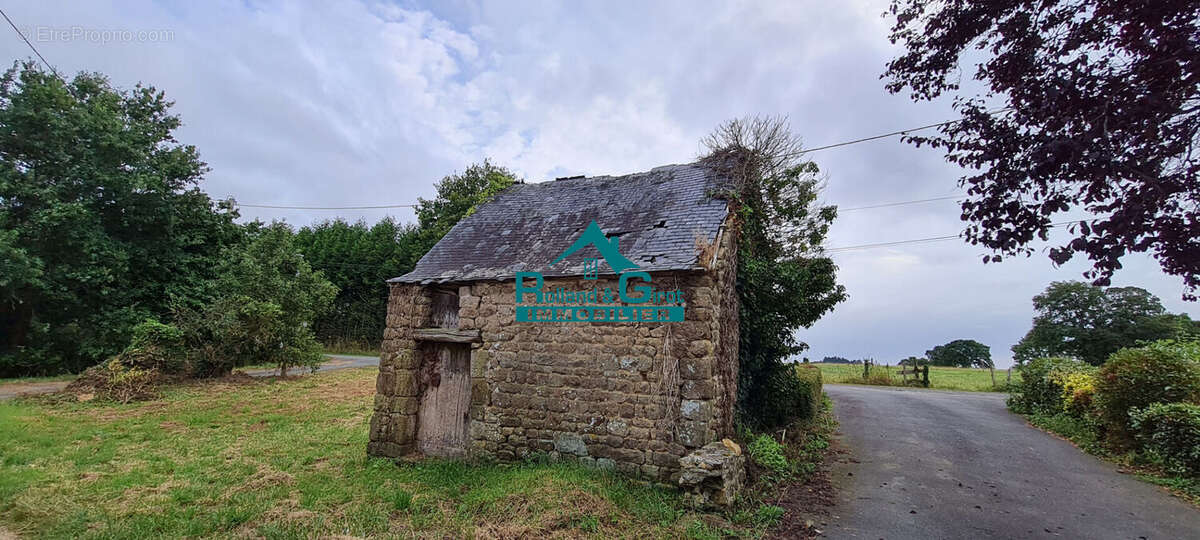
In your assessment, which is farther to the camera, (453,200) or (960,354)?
(960,354)

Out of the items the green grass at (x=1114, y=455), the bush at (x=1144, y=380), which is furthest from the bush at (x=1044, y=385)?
the bush at (x=1144, y=380)

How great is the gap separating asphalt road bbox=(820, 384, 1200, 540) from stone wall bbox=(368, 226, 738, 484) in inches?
83.5

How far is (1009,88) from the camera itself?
452cm

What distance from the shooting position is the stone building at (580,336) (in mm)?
6141

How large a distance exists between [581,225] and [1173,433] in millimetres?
9423

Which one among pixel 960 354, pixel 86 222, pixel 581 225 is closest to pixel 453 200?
pixel 86 222

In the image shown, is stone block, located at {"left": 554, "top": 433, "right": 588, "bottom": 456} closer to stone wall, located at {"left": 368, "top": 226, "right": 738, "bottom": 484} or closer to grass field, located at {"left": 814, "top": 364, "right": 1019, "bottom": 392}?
stone wall, located at {"left": 368, "top": 226, "right": 738, "bottom": 484}

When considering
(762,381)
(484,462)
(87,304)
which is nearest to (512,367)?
(484,462)

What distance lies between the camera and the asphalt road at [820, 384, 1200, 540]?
5.48 m

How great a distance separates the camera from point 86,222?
14.7 meters

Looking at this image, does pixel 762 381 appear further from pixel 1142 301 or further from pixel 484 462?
pixel 1142 301

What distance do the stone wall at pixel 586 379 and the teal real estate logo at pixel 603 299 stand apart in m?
0.10

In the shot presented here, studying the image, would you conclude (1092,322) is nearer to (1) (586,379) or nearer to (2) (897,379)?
(2) (897,379)

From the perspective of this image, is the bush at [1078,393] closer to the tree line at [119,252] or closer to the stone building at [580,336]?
the stone building at [580,336]
